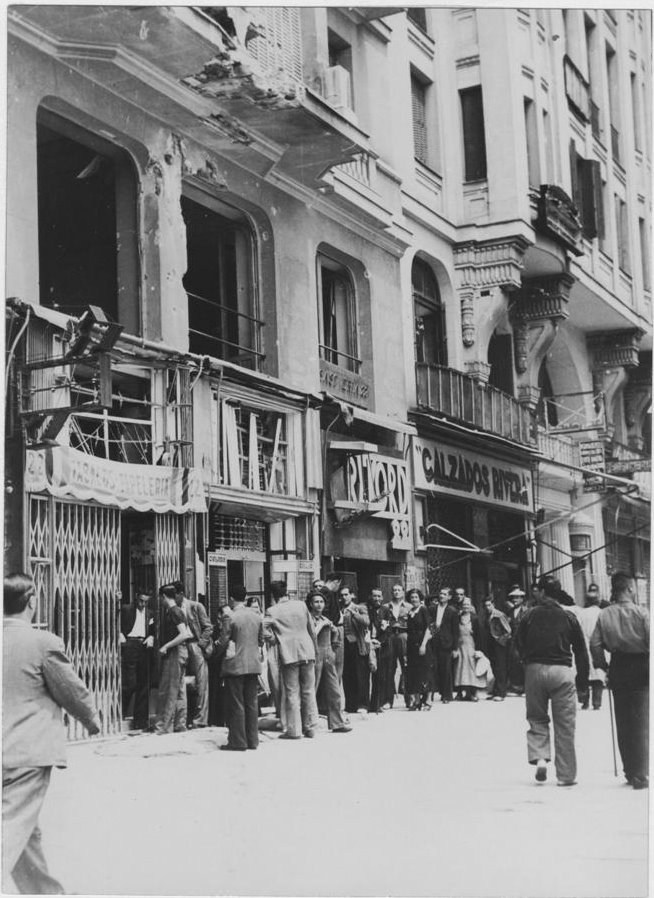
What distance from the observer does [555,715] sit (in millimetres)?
8875

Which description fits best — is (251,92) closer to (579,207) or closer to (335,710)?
(335,710)

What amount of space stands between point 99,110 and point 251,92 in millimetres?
1754

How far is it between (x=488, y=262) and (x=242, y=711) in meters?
10.2

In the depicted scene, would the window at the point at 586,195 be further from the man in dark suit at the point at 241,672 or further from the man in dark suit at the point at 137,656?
the man in dark suit at the point at 137,656

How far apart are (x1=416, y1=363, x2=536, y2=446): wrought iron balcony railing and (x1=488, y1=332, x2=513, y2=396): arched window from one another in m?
0.46

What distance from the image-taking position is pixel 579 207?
66.3 ft

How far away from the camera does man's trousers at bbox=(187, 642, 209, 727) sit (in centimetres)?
1130

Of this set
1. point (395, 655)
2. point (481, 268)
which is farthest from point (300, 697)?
point (481, 268)

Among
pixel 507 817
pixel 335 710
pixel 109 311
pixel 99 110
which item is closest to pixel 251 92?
pixel 99 110

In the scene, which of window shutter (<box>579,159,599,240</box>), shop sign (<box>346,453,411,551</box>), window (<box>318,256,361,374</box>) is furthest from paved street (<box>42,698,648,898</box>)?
window shutter (<box>579,159,599,240</box>)

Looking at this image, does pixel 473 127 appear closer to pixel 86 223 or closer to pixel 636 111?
pixel 636 111

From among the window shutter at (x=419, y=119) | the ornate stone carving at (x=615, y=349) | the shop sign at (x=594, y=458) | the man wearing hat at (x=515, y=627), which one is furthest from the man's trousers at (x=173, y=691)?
the window shutter at (x=419, y=119)

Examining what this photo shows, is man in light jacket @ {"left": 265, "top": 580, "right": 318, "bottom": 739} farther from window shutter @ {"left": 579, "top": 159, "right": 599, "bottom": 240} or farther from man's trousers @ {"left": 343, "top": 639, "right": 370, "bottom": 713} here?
window shutter @ {"left": 579, "top": 159, "right": 599, "bottom": 240}

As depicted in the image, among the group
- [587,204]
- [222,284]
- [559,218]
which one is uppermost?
[587,204]
